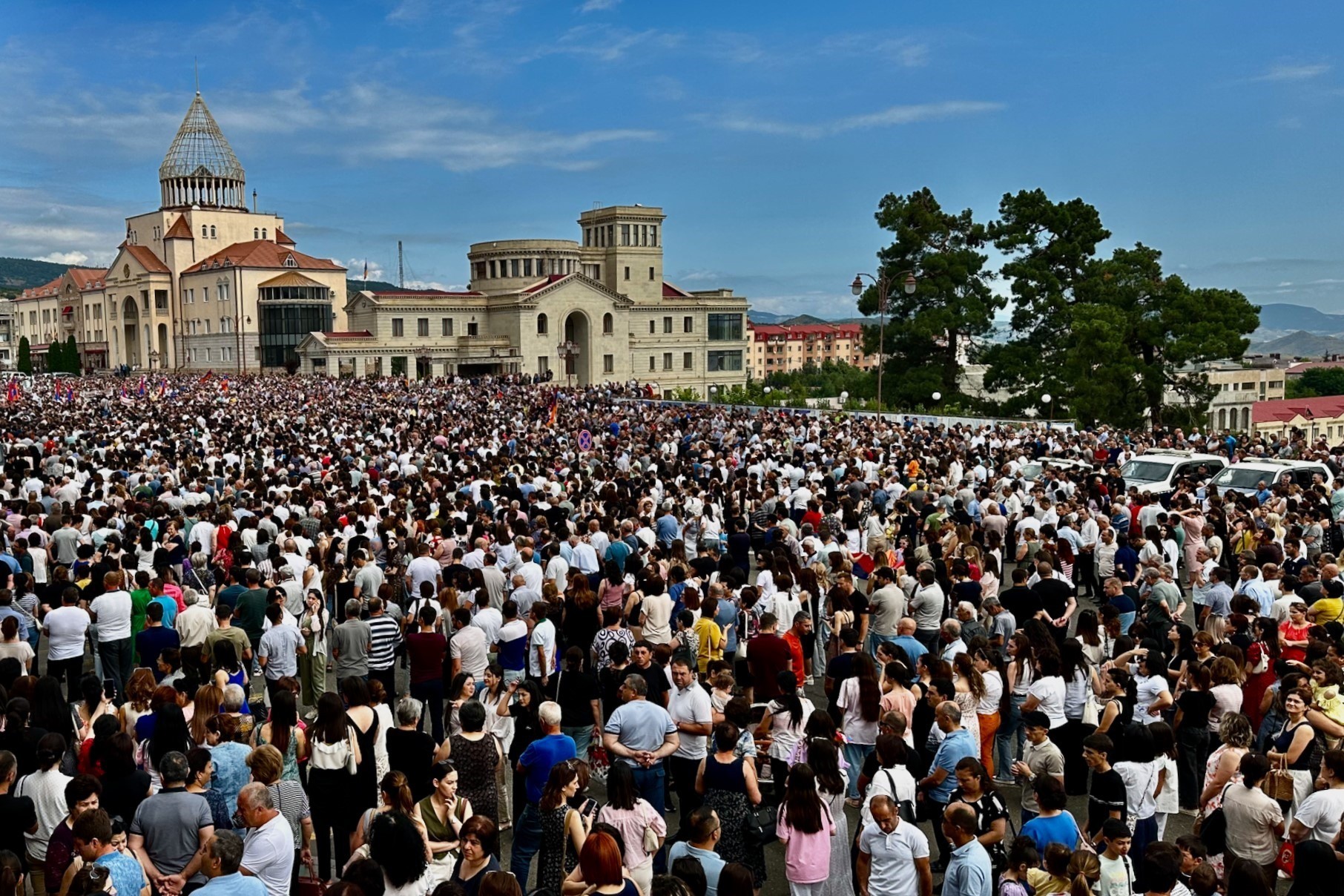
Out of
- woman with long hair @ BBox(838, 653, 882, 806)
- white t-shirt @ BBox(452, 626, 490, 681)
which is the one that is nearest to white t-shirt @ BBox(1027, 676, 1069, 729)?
woman with long hair @ BBox(838, 653, 882, 806)

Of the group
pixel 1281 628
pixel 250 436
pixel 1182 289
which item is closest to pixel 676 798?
pixel 1281 628

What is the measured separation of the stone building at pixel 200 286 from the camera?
90.0 m

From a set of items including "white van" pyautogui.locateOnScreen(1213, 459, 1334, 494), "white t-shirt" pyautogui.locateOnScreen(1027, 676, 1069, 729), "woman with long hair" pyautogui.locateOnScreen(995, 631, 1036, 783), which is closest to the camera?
"white t-shirt" pyautogui.locateOnScreen(1027, 676, 1069, 729)

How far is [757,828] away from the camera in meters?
6.29

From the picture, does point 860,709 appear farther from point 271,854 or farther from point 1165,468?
point 1165,468

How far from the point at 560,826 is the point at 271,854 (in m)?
1.51

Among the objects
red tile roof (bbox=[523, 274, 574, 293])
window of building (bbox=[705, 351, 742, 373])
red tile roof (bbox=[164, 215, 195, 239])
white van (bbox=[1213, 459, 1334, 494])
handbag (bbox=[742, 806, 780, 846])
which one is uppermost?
red tile roof (bbox=[164, 215, 195, 239])

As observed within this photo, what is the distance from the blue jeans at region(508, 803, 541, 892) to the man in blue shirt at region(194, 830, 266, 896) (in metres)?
1.70

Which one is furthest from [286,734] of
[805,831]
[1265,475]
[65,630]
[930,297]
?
[930,297]

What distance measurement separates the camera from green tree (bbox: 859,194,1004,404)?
50.1m

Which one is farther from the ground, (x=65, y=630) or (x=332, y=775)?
(x=65, y=630)

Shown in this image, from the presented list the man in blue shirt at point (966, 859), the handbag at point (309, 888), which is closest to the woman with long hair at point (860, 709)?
the man in blue shirt at point (966, 859)

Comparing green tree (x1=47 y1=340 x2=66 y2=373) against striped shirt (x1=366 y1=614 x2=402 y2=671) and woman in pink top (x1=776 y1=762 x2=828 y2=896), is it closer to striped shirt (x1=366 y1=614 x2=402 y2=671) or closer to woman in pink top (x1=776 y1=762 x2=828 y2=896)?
striped shirt (x1=366 y1=614 x2=402 y2=671)

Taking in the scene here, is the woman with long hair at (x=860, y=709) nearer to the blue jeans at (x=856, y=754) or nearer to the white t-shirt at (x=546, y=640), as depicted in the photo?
the blue jeans at (x=856, y=754)
